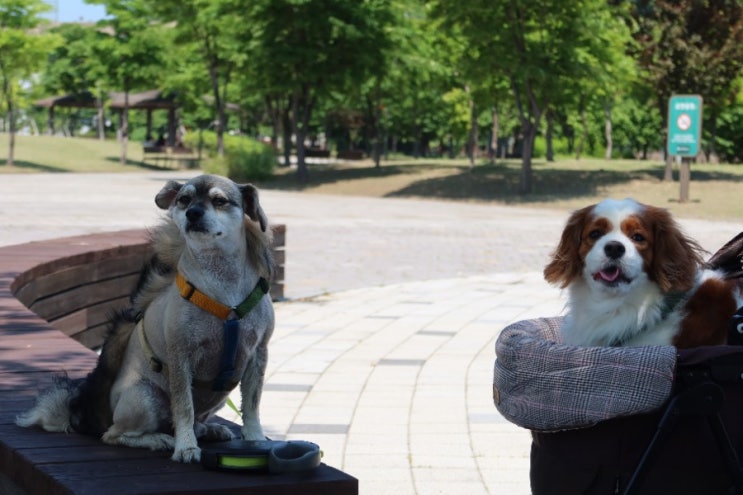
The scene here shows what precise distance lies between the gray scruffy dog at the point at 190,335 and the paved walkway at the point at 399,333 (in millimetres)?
1131

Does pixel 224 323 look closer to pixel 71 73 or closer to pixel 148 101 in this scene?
pixel 148 101

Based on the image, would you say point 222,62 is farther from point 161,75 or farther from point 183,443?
point 183,443

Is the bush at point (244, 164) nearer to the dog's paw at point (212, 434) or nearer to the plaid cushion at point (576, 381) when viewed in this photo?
the dog's paw at point (212, 434)

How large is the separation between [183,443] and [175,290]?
20.4 inches

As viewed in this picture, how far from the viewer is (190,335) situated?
366 centimetres

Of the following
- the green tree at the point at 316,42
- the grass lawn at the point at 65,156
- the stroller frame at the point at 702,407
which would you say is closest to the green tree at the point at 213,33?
the green tree at the point at 316,42

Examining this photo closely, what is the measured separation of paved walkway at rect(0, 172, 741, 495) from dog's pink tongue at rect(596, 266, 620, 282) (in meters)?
0.65

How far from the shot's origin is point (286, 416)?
7004mm

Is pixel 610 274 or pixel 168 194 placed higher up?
pixel 168 194

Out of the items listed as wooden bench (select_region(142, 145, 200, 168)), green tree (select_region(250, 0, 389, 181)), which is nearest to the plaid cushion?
green tree (select_region(250, 0, 389, 181))

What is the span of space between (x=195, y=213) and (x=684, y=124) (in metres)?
29.4

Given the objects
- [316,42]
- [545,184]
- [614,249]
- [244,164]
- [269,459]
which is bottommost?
[545,184]

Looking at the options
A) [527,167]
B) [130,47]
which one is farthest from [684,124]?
[130,47]

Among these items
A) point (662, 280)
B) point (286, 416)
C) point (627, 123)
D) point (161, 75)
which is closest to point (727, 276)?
point (662, 280)
